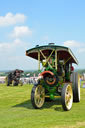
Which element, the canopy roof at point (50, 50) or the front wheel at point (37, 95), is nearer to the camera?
the front wheel at point (37, 95)

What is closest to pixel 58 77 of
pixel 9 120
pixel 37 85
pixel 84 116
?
pixel 37 85

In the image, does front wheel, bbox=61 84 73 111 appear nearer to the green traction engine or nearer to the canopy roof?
the green traction engine

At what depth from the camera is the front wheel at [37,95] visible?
7.26 metres

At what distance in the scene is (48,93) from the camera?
8156mm

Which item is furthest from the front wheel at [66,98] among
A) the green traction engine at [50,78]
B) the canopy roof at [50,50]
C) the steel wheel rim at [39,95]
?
the canopy roof at [50,50]

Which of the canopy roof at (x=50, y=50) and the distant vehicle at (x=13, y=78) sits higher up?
the canopy roof at (x=50, y=50)

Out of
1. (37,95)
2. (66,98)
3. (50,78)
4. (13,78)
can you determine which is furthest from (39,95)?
(13,78)

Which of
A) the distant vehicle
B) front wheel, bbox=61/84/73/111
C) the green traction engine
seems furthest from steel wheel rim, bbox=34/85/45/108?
the distant vehicle

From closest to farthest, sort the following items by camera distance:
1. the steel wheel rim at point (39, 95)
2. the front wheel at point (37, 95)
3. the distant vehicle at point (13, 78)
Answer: the front wheel at point (37, 95) → the steel wheel rim at point (39, 95) → the distant vehicle at point (13, 78)

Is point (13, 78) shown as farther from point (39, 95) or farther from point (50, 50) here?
point (39, 95)

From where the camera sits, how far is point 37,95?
24.9ft

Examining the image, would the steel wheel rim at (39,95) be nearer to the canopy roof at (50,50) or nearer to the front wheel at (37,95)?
the front wheel at (37,95)

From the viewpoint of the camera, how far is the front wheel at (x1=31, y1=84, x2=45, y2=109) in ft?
23.8

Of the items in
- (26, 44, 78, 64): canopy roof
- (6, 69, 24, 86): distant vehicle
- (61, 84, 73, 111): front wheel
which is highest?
(26, 44, 78, 64): canopy roof
